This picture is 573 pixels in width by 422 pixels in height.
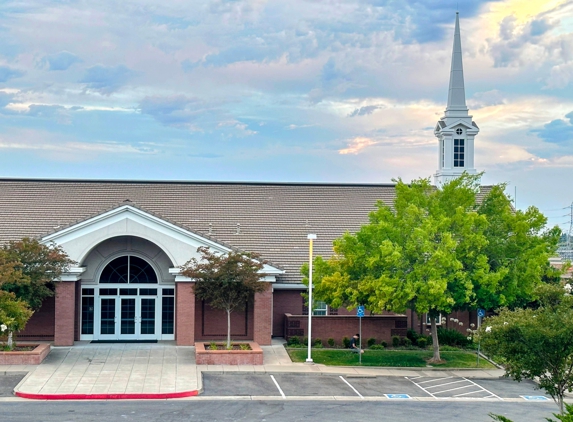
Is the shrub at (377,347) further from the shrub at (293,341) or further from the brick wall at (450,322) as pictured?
the shrub at (293,341)

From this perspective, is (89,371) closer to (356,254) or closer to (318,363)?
(318,363)

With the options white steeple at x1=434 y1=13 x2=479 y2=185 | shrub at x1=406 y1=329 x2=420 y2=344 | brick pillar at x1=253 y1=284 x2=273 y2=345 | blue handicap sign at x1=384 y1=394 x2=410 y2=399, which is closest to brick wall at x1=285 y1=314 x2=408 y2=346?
shrub at x1=406 y1=329 x2=420 y2=344

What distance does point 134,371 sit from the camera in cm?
3002

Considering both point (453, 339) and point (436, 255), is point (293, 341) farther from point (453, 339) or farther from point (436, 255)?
point (436, 255)

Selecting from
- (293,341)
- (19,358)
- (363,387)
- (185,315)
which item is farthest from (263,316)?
(19,358)

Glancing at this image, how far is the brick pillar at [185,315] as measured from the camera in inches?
1425

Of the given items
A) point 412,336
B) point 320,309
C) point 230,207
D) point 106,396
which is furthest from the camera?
point 230,207

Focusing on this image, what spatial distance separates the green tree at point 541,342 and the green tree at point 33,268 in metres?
19.1

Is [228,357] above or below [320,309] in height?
below

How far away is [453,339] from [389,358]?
16.4 feet

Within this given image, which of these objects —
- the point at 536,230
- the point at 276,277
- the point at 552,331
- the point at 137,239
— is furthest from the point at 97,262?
the point at 552,331

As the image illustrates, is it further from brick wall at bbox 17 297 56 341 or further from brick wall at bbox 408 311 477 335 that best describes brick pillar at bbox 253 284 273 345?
brick wall at bbox 17 297 56 341

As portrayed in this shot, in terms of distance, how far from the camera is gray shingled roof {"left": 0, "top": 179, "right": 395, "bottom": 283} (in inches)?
1619

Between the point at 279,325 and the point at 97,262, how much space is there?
9077 mm
